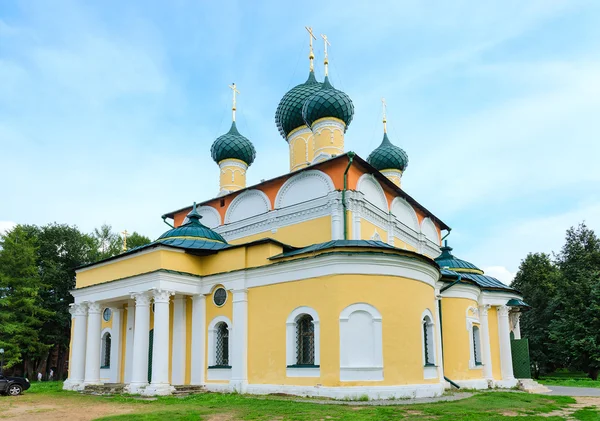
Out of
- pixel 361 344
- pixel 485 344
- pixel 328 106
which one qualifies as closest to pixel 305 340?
pixel 361 344

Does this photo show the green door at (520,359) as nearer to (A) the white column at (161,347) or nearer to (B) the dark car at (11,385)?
(A) the white column at (161,347)

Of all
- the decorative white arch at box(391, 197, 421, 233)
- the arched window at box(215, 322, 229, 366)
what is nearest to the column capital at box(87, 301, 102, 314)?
the arched window at box(215, 322, 229, 366)

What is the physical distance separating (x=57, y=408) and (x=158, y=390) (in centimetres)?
233

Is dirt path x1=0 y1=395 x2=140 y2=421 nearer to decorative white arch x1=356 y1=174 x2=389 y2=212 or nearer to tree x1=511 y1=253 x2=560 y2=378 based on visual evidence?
decorative white arch x1=356 y1=174 x2=389 y2=212

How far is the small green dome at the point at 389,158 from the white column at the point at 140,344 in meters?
11.7

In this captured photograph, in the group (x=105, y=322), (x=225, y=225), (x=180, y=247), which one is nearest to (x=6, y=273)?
(x=105, y=322)

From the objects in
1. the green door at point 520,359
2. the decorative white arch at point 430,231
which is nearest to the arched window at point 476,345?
the green door at point 520,359

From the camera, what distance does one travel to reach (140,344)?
12992 mm

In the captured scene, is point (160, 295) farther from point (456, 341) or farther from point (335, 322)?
point (456, 341)

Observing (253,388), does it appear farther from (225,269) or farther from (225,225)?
(225,225)

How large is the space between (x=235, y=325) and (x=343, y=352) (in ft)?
9.86

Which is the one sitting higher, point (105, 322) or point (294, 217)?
point (294, 217)

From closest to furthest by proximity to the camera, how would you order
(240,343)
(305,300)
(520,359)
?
(305,300) < (240,343) < (520,359)

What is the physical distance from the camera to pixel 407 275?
11.9 m
